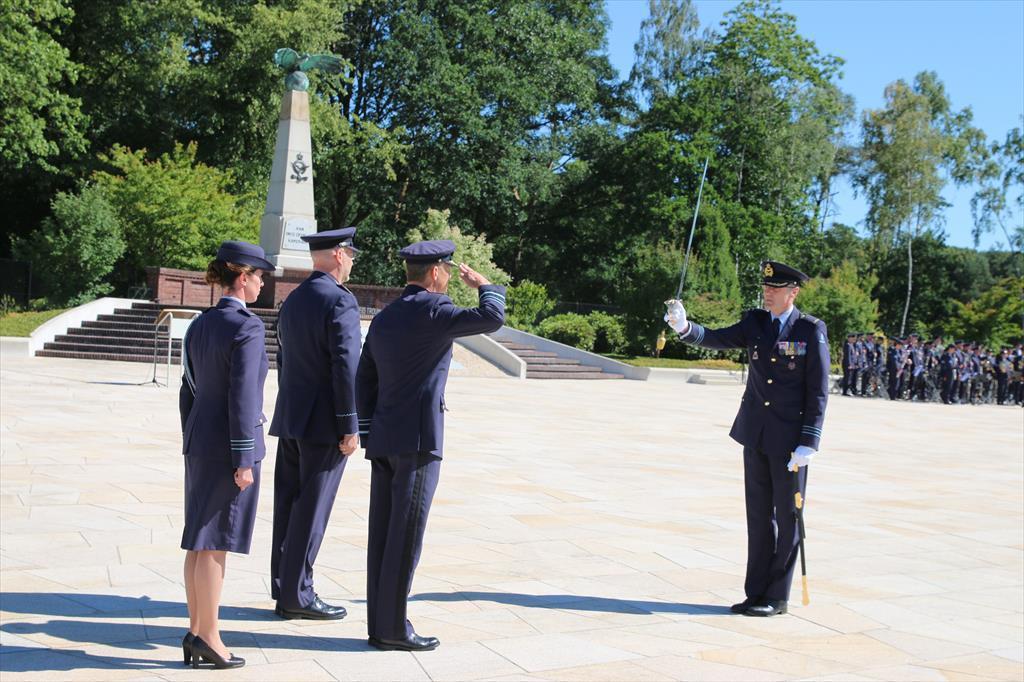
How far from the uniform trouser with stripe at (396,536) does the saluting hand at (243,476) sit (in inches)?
24.2

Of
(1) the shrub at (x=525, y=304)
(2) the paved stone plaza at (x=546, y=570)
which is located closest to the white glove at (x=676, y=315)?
(2) the paved stone plaza at (x=546, y=570)

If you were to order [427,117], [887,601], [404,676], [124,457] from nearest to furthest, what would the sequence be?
1. [404,676]
2. [887,601]
3. [124,457]
4. [427,117]

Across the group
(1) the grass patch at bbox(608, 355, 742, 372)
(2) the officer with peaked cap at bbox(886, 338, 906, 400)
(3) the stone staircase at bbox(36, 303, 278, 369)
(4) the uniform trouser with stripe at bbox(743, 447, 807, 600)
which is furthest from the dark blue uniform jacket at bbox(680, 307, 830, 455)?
(2) the officer with peaked cap at bbox(886, 338, 906, 400)

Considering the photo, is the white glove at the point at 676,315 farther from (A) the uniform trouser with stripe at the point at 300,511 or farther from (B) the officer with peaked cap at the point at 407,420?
(A) the uniform trouser with stripe at the point at 300,511

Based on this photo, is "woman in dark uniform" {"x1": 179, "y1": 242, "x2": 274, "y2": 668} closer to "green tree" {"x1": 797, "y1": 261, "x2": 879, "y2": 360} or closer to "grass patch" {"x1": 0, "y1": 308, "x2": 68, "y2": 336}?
"grass patch" {"x1": 0, "y1": 308, "x2": 68, "y2": 336}

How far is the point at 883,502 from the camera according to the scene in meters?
10.6

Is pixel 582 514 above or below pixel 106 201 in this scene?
below

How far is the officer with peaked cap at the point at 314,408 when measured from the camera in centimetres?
540

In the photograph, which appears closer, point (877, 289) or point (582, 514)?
point (582, 514)

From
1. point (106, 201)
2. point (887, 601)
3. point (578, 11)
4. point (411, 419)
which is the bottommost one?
point (887, 601)

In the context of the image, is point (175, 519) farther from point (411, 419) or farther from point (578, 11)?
point (578, 11)

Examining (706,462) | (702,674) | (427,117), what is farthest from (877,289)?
(702,674)

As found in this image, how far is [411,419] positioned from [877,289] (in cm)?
5722

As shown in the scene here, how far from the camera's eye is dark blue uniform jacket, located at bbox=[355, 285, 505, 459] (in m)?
5.02
